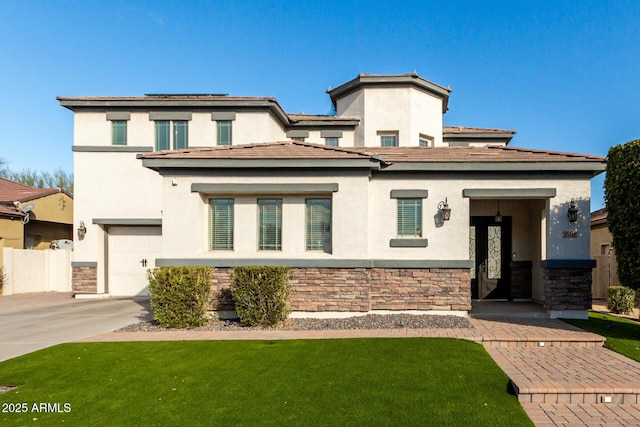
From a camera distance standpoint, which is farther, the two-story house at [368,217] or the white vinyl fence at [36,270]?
the white vinyl fence at [36,270]

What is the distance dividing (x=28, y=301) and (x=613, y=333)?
62.2 ft

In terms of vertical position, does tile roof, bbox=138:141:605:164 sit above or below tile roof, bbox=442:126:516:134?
below

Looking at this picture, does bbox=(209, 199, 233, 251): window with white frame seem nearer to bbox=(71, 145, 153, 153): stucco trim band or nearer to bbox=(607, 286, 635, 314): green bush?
bbox=(71, 145, 153, 153): stucco trim band

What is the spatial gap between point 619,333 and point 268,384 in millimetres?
8293

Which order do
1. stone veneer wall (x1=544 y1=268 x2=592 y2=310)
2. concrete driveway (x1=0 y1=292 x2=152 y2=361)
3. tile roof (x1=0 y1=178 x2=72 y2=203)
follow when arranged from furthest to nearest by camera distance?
tile roof (x1=0 y1=178 x2=72 y2=203) < stone veneer wall (x1=544 y1=268 x2=592 y2=310) < concrete driveway (x1=0 y1=292 x2=152 y2=361)

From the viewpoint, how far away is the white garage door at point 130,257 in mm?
14578

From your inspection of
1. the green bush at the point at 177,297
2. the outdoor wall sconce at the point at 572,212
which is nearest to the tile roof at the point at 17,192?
the green bush at the point at 177,297

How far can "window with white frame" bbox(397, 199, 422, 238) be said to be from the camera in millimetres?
10227

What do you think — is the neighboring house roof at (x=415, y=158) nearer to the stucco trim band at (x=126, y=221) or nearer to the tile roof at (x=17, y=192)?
the stucco trim band at (x=126, y=221)

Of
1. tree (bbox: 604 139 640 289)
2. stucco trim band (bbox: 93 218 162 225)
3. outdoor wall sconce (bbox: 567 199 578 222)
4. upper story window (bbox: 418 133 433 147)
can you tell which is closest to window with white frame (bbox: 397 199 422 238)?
outdoor wall sconce (bbox: 567 199 578 222)

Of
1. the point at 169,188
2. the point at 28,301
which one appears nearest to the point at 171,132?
the point at 169,188

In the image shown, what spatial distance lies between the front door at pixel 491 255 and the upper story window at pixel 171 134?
11185 mm

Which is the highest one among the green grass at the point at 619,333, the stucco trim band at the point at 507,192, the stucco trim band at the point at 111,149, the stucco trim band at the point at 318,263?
the stucco trim band at the point at 111,149

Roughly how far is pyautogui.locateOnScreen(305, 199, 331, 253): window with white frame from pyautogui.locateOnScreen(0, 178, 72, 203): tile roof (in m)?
16.3
